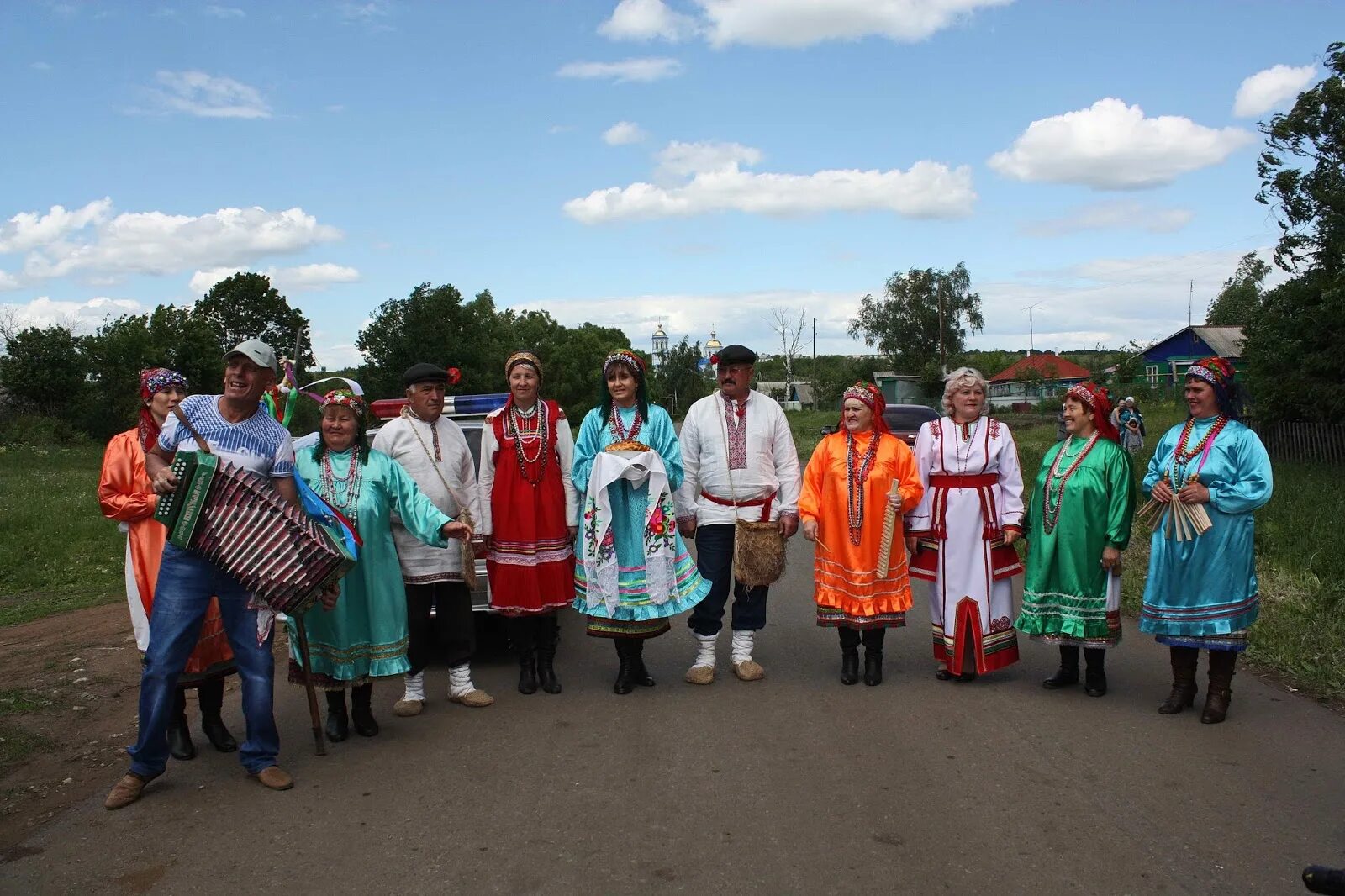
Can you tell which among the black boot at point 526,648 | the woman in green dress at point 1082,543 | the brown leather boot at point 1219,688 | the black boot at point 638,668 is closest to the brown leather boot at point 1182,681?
the brown leather boot at point 1219,688

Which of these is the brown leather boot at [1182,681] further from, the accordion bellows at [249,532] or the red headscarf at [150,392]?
the red headscarf at [150,392]

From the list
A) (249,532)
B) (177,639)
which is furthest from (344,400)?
(177,639)

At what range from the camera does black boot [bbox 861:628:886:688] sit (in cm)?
657

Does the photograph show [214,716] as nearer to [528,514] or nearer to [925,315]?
[528,514]

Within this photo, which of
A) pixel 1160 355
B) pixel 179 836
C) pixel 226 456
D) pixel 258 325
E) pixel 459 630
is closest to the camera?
pixel 179 836

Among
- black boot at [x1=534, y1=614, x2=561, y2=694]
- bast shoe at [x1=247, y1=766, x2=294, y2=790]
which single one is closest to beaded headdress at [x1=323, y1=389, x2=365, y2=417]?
black boot at [x1=534, y1=614, x2=561, y2=694]

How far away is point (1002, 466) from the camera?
21.5 feet

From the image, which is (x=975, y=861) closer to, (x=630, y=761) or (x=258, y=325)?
(x=630, y=761)

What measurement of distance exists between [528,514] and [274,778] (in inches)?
85.0

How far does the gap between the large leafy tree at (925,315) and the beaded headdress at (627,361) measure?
2549 inches

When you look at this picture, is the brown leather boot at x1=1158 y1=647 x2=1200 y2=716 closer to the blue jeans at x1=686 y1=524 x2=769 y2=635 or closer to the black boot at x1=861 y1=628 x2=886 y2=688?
the black boot at x1=861 y1=628 x2=886 y2=688

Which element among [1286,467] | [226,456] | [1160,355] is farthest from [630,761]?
→ [1160,355]

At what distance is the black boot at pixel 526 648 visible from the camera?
21.7 feet

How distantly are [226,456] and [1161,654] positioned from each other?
6.01m
